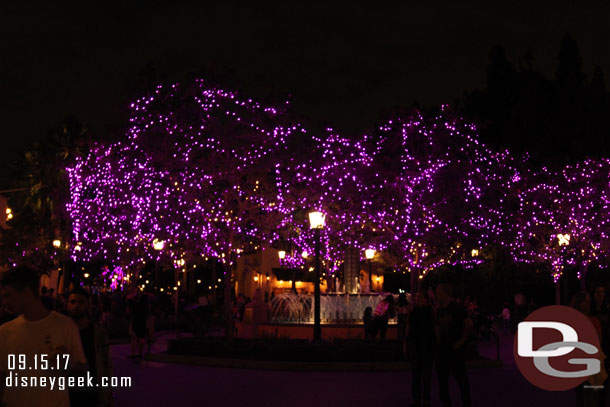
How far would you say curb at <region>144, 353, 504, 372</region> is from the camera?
20516 mm

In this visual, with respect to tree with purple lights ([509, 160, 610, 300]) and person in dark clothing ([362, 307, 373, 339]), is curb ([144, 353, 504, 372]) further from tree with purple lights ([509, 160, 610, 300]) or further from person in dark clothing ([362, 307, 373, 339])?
tree with purple lights ([509, 160, 610, 300])

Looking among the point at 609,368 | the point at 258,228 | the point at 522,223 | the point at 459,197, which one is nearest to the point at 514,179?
the point at 522,223

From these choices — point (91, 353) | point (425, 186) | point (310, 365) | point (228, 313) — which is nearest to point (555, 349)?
point (91, 353)

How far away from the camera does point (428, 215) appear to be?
3816 centimetres

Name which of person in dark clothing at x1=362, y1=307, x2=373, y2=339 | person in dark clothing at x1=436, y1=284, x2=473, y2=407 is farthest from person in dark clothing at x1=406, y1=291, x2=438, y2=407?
person in dark clothing at x1=362, y1=307, x2=373, y2=339

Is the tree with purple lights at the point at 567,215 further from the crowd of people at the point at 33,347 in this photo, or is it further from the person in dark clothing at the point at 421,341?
the crowd of people at the point at 33,347

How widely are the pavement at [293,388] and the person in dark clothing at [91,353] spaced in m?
6.36

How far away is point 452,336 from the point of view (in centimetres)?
1163

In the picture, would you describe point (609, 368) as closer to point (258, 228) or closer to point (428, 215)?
point (258, 228)

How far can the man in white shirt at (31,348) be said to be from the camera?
557 cm

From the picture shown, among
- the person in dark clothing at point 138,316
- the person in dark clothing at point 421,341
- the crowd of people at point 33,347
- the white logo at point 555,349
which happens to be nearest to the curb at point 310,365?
the person in dark clothing at point 138,316

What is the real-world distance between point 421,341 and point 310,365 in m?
8.19

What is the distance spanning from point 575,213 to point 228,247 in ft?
86.9

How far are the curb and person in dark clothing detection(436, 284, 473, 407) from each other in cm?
880
